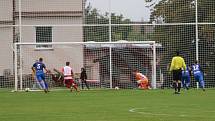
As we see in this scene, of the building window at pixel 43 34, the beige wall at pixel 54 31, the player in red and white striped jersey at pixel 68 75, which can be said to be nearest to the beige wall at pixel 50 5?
the beige wall at pixel 54 31

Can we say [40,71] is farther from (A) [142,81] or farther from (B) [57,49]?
(A) [142,81]

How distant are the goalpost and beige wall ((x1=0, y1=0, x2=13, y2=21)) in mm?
3678

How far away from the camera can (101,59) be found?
40.5 metres

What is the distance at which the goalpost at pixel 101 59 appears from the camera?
39.8 metres

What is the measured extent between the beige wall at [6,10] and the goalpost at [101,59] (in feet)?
12.1

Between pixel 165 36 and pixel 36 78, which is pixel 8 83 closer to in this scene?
pixel 36 78

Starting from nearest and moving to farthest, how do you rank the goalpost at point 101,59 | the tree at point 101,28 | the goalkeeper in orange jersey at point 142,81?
the goalkeeper in orange jersey at point 142,81 < the goalpost at point 101,59 < the tree at point 101,28

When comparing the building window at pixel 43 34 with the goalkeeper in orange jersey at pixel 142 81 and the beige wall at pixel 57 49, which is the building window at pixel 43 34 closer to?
the beige wall at pixel 57 49

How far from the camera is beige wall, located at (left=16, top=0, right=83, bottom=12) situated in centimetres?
4266

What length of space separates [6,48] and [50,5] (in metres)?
4.38

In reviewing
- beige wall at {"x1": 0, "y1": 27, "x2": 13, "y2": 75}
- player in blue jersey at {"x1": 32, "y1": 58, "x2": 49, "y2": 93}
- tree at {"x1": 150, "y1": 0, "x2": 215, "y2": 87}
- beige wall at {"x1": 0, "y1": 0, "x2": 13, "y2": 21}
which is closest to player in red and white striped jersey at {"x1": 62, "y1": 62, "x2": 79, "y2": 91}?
player in blue jersey at {"x1": 32, "y1": 58, "x2": 49, "y2": 93}

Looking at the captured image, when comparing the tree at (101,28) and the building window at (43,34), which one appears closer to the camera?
the tree at (101,28)

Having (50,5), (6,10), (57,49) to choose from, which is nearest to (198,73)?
(57,49)

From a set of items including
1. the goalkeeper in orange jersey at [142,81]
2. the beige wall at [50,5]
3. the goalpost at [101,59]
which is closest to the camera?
the goalkeeper in orange jersey at [142,81]
